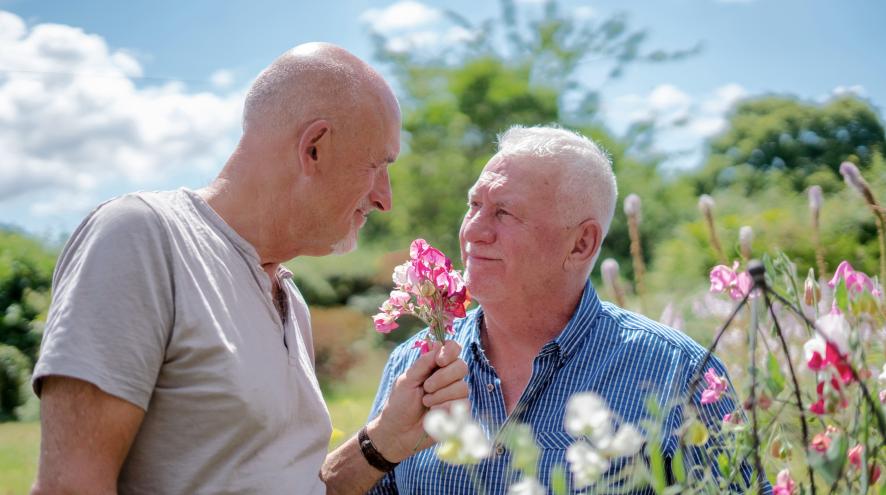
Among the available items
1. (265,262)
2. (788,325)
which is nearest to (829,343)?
(265,262)

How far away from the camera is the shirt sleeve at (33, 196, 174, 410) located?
1.62 meters

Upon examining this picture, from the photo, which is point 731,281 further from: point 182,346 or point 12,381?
point 12,381

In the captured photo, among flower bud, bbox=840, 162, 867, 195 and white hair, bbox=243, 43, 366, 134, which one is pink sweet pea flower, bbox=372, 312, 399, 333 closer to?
white hair, bbox=243, 43, 366, 134

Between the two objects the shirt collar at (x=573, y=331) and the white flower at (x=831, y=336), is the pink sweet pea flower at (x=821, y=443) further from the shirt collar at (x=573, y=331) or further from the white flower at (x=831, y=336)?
the shirt collar at (x=573, y=331)

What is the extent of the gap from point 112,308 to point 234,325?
295mm

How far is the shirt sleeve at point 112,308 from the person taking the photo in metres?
1.62

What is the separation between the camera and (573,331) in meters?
2.64

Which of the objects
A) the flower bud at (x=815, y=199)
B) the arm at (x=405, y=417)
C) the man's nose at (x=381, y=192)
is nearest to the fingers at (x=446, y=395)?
the arm at (x=405, y=417)

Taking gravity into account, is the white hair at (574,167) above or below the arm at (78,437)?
below

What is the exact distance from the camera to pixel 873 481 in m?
1.19

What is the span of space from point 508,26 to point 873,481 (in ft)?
64.0

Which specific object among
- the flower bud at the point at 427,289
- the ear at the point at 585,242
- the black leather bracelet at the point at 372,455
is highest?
the flower bud at the point at 427,289

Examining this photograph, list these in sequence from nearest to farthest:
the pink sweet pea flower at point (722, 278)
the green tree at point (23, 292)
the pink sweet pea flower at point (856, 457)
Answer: the pink sweet pea flower at point (856, 457) → the pink sweet pea flower at point (722, 278) → the green tree at point (23, 292)

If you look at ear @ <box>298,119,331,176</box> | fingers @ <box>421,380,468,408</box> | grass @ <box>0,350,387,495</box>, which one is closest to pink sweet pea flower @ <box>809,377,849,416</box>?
fingers @ <box>421,380,468,408</box>
